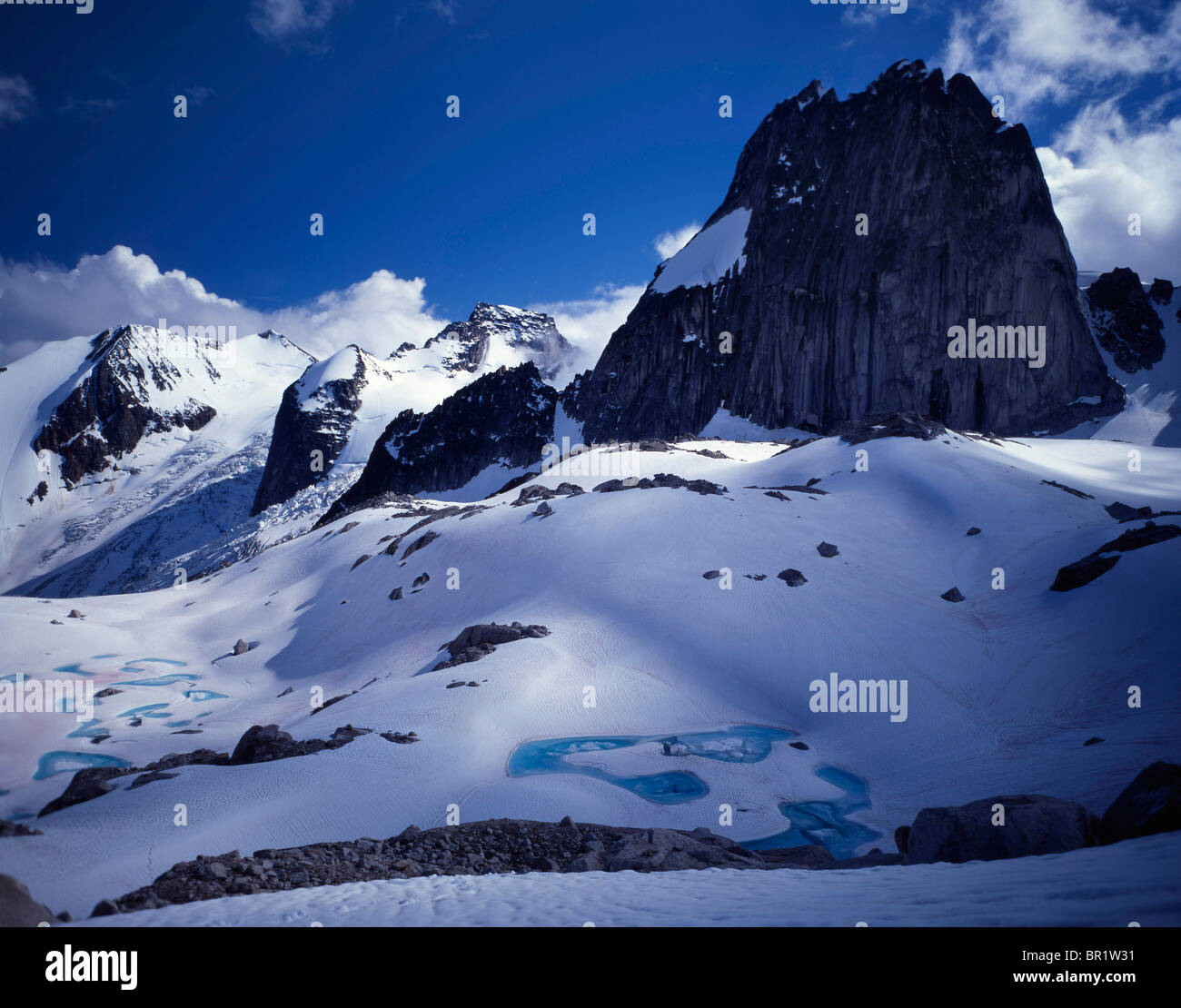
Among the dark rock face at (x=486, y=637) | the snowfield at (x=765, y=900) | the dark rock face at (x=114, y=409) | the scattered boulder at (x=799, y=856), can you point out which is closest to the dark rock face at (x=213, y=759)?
the dark rock face at (x=486, y=637)

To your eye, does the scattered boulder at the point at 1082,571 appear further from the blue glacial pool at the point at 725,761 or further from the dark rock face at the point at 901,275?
the dark rock face at the point at 901,275

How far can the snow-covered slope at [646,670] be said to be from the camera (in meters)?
10.0

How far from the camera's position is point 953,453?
3042 centimetres

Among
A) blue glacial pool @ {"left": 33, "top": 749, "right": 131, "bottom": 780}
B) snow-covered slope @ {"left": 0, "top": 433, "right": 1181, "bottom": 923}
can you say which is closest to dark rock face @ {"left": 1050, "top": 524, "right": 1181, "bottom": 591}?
snow-covered slope @ {"left": 0, "top": 433, "right": 1181, "bottom": 923}

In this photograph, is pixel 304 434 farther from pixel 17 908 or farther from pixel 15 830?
pixel 17 908

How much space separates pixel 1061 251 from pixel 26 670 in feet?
237

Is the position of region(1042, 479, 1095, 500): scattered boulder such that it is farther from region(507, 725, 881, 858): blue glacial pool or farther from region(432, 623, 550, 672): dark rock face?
region(432, 623, 550, 672): dark rock face

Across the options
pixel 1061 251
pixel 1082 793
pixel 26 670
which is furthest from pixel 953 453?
pixel 1061 251

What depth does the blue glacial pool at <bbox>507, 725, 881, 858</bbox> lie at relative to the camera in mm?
10305

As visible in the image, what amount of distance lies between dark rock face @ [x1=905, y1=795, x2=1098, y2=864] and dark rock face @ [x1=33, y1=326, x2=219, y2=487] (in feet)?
497

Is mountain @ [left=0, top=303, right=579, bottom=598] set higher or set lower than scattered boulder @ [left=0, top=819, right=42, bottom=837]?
higher

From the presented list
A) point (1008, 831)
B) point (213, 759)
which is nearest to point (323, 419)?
point (213, 759)

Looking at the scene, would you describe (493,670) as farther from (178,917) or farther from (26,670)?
(26,670)
